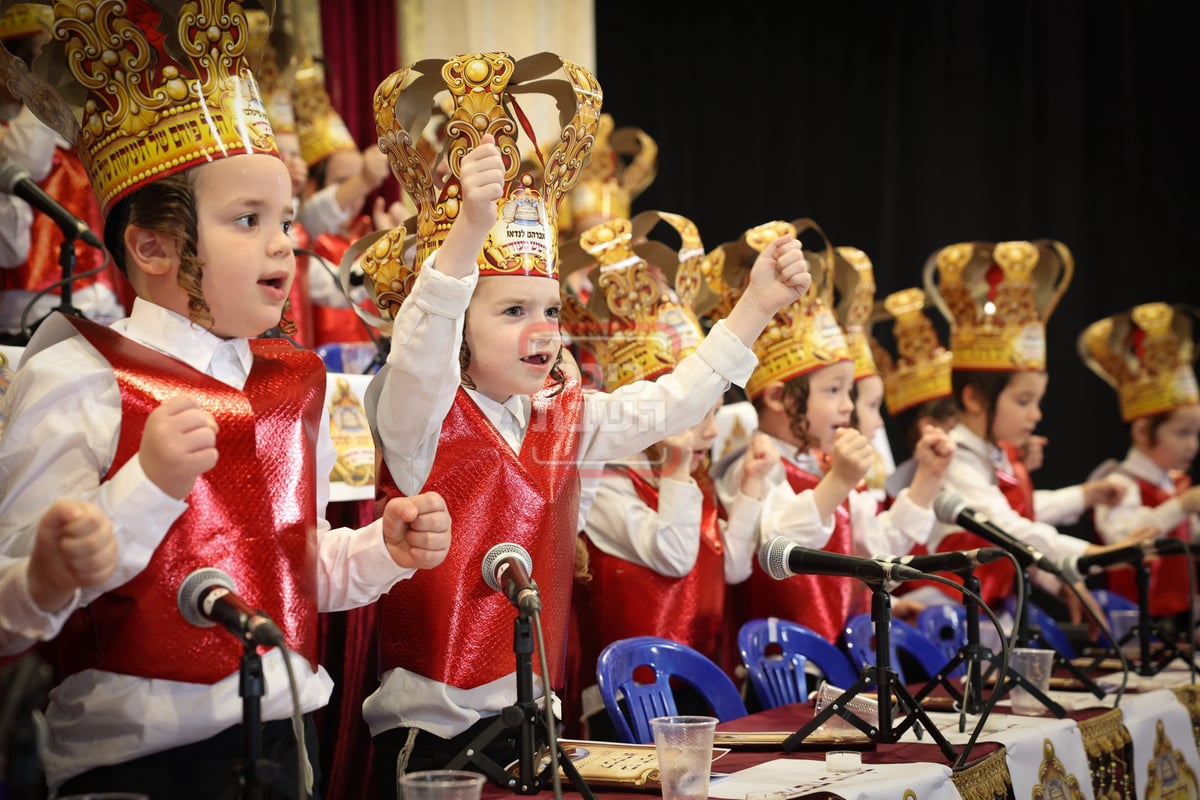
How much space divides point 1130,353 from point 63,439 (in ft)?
16.1

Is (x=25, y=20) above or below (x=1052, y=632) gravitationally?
above

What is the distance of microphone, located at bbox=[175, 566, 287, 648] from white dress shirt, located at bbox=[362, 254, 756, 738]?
46 cm

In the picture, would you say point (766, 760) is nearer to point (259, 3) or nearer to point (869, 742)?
point (869, 742)

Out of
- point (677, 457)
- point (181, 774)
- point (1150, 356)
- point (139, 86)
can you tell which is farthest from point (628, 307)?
point (1150, 356)

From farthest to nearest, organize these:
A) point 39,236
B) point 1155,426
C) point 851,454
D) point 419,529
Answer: point 1155,426, point 39,236, point 851,454, point 419,529

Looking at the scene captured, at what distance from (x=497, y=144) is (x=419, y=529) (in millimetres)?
761

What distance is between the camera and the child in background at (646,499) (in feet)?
10.2

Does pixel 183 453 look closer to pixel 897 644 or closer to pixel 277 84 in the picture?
pixel 897 644

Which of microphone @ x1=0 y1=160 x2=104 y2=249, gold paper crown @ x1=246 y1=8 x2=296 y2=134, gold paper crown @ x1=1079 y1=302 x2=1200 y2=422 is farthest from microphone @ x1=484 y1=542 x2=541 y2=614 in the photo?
gold paper crown @ x1=1079 y1=302 x2=1200 y2=422

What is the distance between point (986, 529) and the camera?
2980mm

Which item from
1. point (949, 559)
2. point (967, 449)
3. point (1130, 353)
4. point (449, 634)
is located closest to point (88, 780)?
point (449, 634)

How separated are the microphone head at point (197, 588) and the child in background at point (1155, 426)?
442cm

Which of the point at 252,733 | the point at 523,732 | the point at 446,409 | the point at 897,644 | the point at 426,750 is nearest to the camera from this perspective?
the point at 252,733

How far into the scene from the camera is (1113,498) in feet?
15.8
